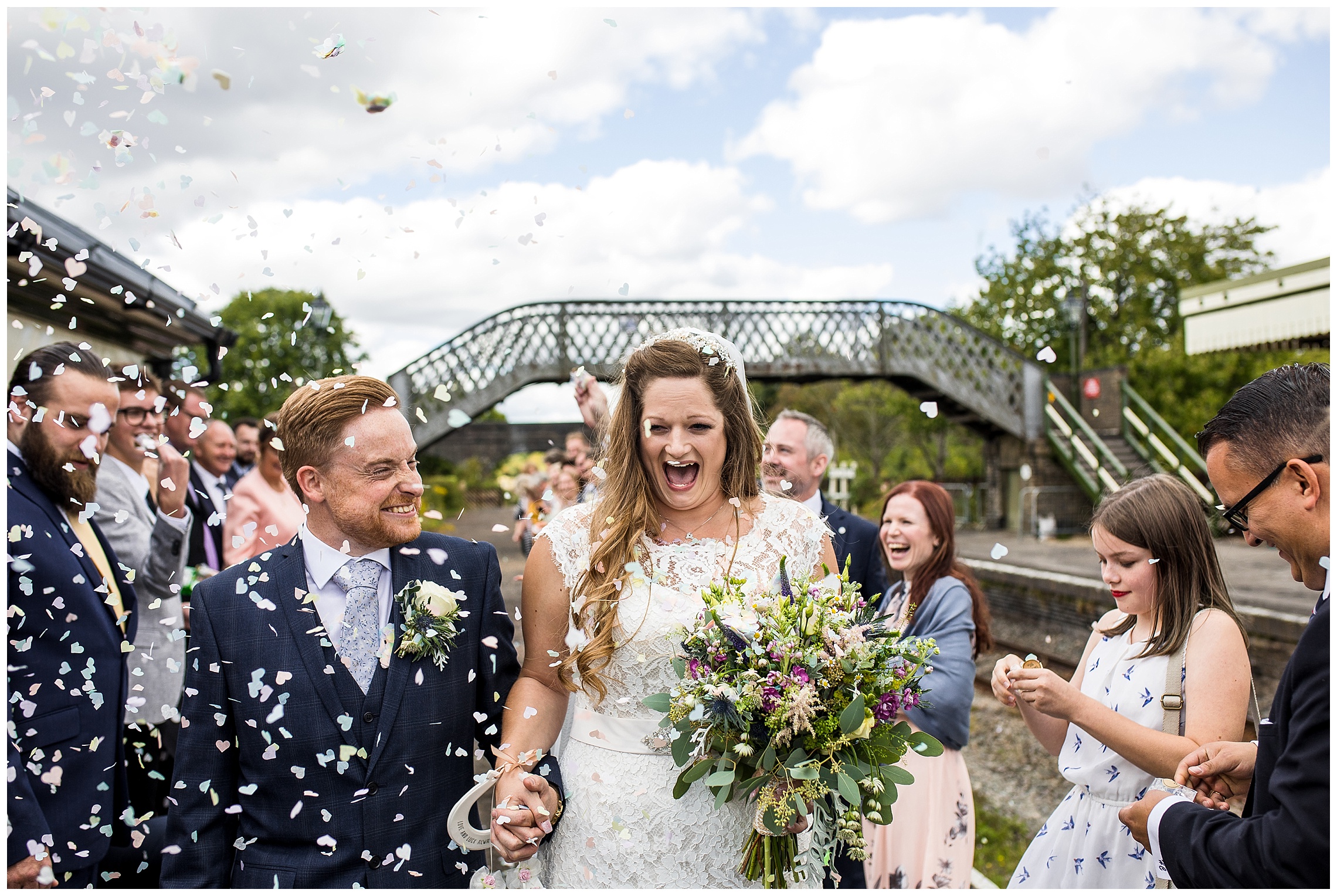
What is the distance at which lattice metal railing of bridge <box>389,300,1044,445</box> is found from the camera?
17.7 meters

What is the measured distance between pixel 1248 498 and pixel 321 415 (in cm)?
244

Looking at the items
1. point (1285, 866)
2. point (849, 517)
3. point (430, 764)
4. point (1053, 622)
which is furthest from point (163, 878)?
point (1053, 622)

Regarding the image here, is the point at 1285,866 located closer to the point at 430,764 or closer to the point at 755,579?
the point at 755,579

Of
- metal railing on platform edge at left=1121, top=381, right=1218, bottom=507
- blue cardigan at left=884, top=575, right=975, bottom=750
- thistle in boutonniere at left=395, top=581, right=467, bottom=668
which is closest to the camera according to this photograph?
thistle in boutonniere at left=395, top=581, right=467, bottom=668

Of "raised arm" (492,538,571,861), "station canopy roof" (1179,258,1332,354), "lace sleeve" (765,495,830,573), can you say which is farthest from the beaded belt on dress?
"station canopy roof" (1179,258,1332,354)

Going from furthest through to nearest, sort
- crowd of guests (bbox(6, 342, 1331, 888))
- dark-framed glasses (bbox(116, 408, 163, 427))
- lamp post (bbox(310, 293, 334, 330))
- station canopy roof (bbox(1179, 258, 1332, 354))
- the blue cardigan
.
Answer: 1. station canopy roof (bbox(1179, 258, 1332, 354))
2. lamp post (bbox(310, 293, 334, 330))
3. dark-framed glasses (bbox(116, 408, 163, 427))
4. the blue cardigan
5. crowd of guests (bbox(6, 342, 1331, 888))

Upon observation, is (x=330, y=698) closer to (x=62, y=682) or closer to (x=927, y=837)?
(x=62, y=682)

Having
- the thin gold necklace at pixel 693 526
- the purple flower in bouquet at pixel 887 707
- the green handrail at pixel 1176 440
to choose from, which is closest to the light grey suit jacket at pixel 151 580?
the thin gold necklace at pixel 693 526

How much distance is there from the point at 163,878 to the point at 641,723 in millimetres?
1368

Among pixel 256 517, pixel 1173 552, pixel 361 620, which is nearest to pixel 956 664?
pixel 1173 552

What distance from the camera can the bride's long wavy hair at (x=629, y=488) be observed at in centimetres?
270

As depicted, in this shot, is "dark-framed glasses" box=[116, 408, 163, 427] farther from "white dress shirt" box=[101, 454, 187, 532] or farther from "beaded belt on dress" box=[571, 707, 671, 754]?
"beaded belt on dress" box=[571, 707, 671, 754]

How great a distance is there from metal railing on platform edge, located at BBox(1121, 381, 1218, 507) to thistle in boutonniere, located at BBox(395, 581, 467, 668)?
50.8 ft

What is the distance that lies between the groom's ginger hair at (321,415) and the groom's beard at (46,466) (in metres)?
1.19
